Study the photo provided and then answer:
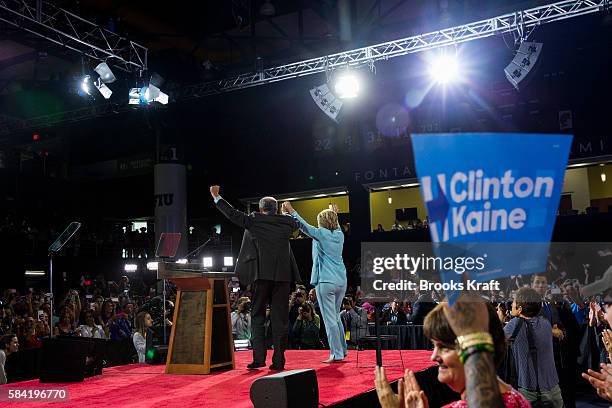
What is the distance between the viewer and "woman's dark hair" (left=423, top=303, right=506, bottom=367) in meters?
1.68

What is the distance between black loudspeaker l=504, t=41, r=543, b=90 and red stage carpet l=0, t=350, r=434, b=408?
7729 millimetres

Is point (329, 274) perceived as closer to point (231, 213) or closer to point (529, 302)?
point (231, 213)

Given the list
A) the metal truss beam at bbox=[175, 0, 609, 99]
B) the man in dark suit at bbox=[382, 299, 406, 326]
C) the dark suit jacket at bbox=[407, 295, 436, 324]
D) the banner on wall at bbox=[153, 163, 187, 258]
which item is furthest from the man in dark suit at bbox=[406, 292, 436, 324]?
the banner on wall at bbox=[153, 163, 187, 258]

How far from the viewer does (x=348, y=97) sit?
11211mm

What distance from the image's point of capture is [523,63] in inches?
455

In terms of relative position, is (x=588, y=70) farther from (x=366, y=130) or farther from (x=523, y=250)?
(x=523, y=250)

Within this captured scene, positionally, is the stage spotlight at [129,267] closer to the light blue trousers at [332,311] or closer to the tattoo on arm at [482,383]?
the light blue trousers at [332,311]

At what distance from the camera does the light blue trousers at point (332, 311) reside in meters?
5.27

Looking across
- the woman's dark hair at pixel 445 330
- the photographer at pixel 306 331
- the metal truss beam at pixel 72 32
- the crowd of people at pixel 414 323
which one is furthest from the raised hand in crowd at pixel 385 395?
the metal truss beam at pixel 72 32

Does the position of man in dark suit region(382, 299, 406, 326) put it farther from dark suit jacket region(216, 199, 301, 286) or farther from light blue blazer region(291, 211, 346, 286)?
dark suit jacket region(216, 199, 301, 286)

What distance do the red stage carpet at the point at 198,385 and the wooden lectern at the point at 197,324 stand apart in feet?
0.47

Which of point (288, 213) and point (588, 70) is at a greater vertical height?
point (588, 70)

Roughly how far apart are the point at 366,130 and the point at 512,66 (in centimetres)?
558

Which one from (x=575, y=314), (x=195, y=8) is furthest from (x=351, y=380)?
(x=195, y=8)
